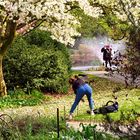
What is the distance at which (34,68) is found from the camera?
24.8 meters

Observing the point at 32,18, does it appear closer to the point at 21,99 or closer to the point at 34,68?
the point at 34,68

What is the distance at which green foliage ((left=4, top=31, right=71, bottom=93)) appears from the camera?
2470 cm

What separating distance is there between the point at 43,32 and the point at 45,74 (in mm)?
3107

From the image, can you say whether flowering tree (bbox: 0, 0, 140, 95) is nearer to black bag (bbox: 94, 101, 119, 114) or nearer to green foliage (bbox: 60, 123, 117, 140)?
black bag (bbox: 94, 101, 119, 114)

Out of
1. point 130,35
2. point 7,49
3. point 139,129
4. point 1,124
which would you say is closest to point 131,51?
point 130,35

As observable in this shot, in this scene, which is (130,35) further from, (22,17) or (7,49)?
(7,49)

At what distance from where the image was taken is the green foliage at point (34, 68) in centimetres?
2470

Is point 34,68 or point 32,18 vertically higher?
point 32,18

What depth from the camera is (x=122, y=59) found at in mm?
7637

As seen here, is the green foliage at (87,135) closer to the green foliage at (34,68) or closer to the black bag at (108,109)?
the black bag at (108,109)

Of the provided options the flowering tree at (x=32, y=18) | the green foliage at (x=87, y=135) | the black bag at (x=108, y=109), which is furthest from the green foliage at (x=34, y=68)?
the green foliage at (x=87, y=135)

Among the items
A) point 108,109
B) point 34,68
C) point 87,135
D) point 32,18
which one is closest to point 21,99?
point 34,68

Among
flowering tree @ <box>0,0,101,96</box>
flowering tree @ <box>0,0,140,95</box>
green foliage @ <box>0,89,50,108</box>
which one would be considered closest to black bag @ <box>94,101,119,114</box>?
flowering tree @ <box>0,0,140,95</box>

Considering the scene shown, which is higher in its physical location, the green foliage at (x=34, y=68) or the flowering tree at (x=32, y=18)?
the flowering tree at (x=32, y=18)
